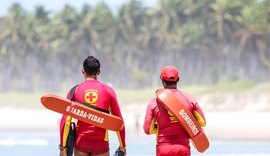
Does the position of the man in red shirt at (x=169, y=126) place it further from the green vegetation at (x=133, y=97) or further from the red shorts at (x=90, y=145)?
the green vegetation at (x=133, y=97)

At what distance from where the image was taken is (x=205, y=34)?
112 m

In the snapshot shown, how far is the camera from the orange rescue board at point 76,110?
696 cm

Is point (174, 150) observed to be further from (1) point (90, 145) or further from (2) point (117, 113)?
(1) point (90, 145)

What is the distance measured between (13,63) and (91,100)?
11509cm

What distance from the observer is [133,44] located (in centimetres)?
11762

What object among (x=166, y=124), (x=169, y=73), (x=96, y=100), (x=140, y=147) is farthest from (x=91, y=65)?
(x=140, y=147)

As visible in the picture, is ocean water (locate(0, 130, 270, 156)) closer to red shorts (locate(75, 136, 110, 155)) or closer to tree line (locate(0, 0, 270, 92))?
red shorts (locate(75, 136, 110, 155))

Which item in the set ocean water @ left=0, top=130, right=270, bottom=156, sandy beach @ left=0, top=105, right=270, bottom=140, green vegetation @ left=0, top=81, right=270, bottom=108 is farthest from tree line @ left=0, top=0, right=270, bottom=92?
ocean water @ left=0, top=130, right=270, bottom=156

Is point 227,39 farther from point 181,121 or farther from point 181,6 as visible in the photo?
point 181,121

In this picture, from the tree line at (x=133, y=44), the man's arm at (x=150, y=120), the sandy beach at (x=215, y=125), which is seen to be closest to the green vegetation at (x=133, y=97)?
the tree line at (x=133, y=44)

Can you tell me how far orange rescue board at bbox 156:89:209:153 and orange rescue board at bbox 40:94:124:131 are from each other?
20.0 inches

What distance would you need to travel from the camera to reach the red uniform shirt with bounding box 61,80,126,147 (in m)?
7.05

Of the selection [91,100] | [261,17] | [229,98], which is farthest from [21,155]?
[261,17]

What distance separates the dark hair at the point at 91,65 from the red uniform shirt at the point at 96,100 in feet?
0.30
